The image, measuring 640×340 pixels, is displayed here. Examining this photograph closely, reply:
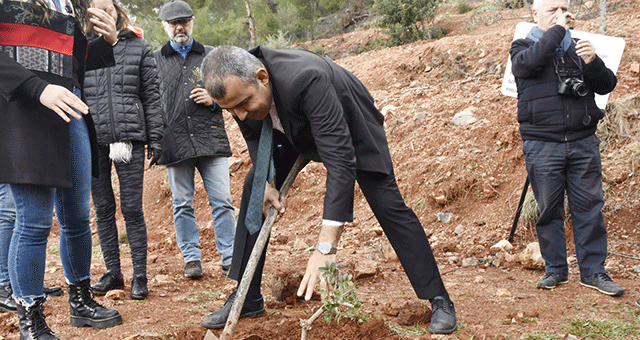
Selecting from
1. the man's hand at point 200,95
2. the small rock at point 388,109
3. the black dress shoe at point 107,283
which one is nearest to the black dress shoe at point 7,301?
the black dress shoe at point 107,283

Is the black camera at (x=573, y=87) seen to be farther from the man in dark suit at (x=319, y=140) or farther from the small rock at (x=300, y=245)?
the small rock at (x=300, y=245)

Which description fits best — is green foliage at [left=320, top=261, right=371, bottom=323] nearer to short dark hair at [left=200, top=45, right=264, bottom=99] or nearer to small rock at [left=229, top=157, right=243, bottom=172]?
short dark hair at [left=200, top=45, right=264, bottom=99]

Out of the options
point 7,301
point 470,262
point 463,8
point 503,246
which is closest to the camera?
point 7,301

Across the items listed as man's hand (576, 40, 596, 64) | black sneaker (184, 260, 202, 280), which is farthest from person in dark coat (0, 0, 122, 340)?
man's hand (576, 40, 596, 64)

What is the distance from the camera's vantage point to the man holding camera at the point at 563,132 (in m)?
3.55

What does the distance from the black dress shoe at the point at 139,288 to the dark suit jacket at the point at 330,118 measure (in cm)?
156

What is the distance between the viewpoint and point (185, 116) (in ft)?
13.8

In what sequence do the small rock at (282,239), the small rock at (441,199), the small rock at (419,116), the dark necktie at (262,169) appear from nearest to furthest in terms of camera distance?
the dark necktie at (262,169) → the small rock at (441,199) → the small rock at (282,239) → the small rock at (419,116)

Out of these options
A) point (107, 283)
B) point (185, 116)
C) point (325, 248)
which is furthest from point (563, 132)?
point (107, 283)

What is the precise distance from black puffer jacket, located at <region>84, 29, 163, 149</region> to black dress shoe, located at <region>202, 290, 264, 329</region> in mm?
1337

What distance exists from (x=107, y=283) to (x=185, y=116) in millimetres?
1327

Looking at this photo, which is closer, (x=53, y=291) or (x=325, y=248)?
(x=325, y=248)

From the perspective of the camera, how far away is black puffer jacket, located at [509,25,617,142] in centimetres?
354

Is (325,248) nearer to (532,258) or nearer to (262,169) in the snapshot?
(262,169)
